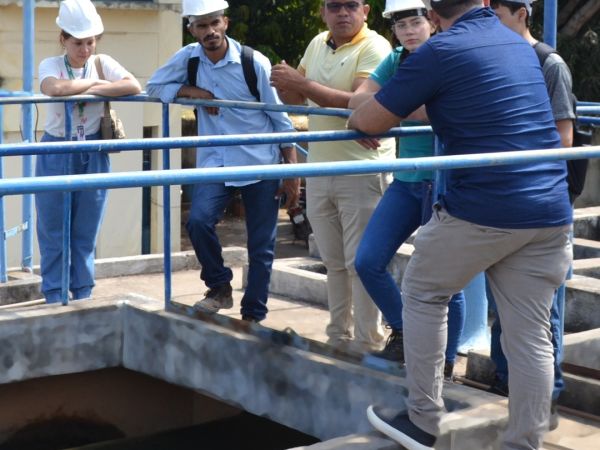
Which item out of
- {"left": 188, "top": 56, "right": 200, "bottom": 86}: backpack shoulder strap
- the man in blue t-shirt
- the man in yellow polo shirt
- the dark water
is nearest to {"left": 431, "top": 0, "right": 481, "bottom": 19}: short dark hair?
the man in blue t-shirt

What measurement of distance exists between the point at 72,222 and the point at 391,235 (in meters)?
2.22

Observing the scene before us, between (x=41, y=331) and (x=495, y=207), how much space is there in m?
2.91

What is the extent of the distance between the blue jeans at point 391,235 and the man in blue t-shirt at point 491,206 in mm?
716

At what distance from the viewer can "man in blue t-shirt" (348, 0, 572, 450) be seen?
440 centimetres

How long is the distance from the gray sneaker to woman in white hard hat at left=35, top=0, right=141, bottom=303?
0.85 m

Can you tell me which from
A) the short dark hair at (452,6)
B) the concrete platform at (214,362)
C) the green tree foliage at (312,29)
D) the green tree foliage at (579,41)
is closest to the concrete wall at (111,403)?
the concrete platform at (214,362)

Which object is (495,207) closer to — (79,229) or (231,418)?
(79,229)

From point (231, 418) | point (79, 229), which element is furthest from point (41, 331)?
point (231, 418)

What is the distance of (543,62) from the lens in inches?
191

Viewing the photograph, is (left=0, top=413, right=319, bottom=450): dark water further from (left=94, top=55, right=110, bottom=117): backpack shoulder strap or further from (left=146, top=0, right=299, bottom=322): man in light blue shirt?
(left=94, top=55, right=110, bottom=117): backpack shoulder strap

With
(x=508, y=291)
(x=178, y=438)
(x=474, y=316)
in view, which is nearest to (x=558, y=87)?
(x=508, y=291)

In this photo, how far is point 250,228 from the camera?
6297 millimetres

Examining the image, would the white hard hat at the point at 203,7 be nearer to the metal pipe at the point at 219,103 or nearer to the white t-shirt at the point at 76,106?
the metal pipe at the point at 219,103

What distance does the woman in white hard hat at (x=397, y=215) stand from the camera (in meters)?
5.38
